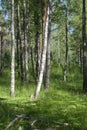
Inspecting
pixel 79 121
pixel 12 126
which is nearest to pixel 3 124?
pixel 12 126

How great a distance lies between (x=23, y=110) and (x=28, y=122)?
294cm

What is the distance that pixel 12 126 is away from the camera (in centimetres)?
1020

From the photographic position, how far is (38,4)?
29.5 metres

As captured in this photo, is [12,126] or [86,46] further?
[86,46]

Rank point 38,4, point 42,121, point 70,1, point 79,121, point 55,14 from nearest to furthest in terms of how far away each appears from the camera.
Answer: point 42,121
point 79,121
point 38,4
point 55,14
point 70,1

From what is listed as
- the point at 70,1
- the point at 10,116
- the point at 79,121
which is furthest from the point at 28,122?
the point at 70,1

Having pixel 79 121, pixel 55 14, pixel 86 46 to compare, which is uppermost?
pixel 55 14

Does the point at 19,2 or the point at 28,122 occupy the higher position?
the point at 19,2

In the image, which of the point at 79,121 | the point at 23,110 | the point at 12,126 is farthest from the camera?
the point at 23,110

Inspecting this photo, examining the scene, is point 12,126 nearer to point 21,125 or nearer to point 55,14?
point 21,125

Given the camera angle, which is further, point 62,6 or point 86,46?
point 62,6

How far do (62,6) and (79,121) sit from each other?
22.5 m

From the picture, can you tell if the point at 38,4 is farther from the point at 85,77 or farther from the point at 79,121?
the point at 79,121

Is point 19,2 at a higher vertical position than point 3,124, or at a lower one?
higher
